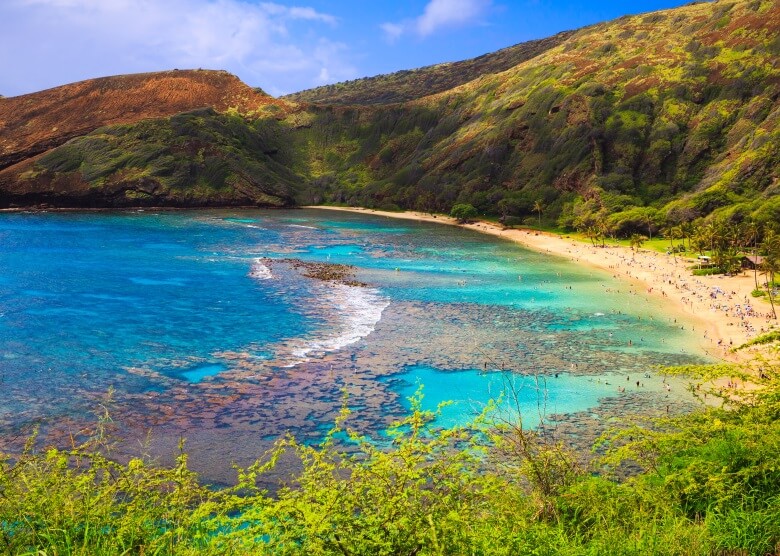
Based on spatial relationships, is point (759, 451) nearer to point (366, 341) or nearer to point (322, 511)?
point (322, 511)

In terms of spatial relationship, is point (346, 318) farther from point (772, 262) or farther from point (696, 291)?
point (772, 262)

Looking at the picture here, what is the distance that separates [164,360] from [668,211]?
98.5 metres

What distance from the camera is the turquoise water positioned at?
3403cm

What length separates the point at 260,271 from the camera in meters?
80.5

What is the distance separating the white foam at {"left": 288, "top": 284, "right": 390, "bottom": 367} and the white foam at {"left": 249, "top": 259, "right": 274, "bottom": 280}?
35.1ft

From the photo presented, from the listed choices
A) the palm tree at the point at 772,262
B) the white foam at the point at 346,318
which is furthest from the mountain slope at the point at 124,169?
the palm tree at the point at 772,262

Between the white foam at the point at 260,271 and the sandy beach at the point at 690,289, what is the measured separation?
45119 mm

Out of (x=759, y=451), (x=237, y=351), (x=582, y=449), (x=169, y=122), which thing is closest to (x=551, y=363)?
(x=582, y=449)

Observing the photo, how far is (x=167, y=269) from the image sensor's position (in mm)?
80438

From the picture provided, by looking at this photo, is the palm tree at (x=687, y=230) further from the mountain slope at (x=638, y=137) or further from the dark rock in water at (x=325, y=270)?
the dark rock in water at (x=325, y=270)

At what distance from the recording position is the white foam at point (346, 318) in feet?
151

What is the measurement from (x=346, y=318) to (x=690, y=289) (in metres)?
41.1

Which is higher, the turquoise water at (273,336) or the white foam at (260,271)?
the white foam at (260,271)

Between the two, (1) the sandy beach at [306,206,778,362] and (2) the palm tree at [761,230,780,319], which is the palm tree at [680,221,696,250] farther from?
(2) the palm tree at [761,230,780,319]
